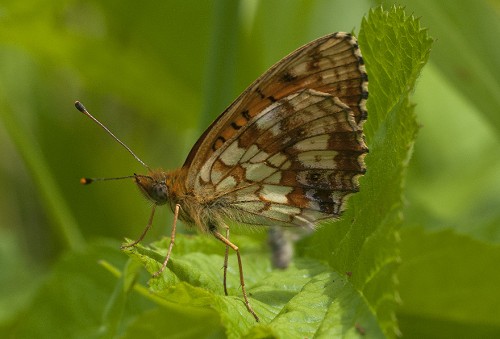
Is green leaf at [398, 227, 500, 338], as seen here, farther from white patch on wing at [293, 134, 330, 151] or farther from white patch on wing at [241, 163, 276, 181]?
white patch on wing at [241, 163, 276, 181]

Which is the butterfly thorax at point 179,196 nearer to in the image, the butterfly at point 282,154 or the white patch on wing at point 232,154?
the butterfly at point 282,154

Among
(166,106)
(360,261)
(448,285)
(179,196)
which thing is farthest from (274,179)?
(166,106)

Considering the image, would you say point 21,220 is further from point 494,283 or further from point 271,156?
point 494,283

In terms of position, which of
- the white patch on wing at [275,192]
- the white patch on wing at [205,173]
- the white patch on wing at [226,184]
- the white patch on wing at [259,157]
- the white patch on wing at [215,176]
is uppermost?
the white patch on wing at [205,173]

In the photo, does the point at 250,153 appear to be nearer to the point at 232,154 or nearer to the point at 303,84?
the point at 232,154

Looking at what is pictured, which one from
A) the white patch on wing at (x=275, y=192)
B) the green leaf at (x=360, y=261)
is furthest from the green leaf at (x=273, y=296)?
the white patch on wing at (x=275, y=192)

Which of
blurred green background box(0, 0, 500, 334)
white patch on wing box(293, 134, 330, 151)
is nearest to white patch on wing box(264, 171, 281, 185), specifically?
white patch on wing box(293, 134, 330, 151)

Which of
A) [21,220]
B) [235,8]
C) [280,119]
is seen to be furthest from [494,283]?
[21,220]
